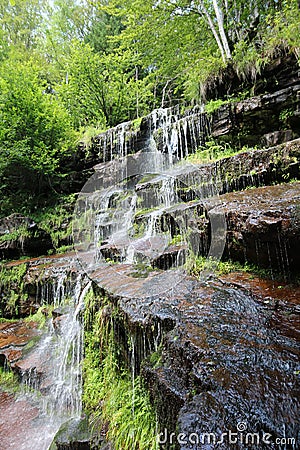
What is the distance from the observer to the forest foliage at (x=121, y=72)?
26.4ft

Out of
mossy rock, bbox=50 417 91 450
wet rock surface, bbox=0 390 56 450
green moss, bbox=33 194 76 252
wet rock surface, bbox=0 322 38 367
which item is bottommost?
wet rock surface, bbox=0 390 56 450

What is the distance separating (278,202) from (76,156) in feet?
29.8

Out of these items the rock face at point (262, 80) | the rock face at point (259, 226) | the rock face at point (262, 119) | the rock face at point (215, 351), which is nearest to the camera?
the rock face at point (215, 351)

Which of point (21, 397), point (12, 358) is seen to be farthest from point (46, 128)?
point (21, 397)

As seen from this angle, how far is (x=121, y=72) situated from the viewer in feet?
37.7

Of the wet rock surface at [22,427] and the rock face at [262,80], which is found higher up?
the rock face at [262,80]

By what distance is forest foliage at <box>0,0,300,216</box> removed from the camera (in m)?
8.05

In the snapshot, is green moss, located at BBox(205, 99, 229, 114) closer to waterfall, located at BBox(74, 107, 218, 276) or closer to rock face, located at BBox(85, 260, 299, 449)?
waterfall, located at BBox(74, 107, 218, 276)

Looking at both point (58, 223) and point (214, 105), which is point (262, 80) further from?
point (58, 223)

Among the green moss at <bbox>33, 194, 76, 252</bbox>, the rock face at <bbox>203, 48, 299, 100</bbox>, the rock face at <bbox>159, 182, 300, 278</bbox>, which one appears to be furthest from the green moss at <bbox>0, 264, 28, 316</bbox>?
the rock face at <bbox>203, 48, 299, 100</bbox>

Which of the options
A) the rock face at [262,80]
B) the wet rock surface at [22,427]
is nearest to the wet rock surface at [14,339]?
the wet rock surface at [22,427]

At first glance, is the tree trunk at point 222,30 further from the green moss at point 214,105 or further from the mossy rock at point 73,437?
the mossy rock at point 73,437

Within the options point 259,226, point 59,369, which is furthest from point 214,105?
point 59,369

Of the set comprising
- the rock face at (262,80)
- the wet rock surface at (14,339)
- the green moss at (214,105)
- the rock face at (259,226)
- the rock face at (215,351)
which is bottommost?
the wet rock surface at (14,339)
